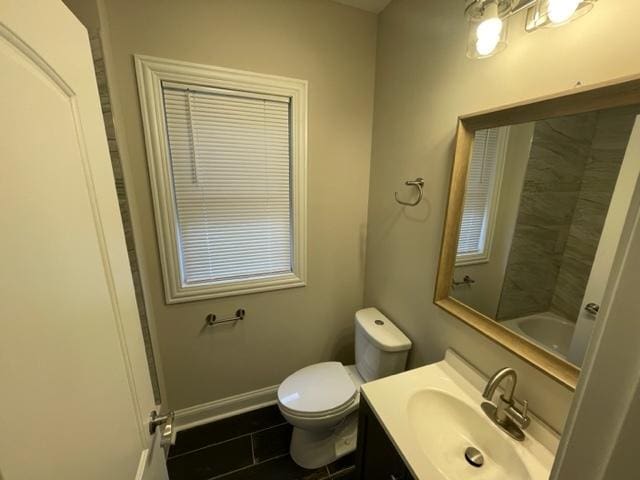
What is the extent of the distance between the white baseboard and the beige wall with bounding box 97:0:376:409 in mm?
51

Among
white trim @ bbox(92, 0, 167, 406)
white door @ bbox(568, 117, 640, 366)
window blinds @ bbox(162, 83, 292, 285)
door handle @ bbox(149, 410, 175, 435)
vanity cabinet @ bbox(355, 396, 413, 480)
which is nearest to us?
white door @ bbox(568, 117, 640, 366)

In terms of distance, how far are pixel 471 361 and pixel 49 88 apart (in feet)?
4.95

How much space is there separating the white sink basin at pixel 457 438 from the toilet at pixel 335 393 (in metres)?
0.39

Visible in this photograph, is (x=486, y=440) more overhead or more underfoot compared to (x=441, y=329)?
more underfoot

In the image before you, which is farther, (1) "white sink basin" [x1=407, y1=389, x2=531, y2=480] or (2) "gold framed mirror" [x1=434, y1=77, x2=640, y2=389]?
(1) "white sink basin" [x1=407, y1=389, x2=531, y2=480]

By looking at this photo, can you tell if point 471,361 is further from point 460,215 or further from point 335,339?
point 335,339

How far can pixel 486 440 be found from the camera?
0.94m

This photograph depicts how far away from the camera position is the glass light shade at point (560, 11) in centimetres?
68

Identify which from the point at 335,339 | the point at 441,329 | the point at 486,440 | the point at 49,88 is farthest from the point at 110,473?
the point at 335,339

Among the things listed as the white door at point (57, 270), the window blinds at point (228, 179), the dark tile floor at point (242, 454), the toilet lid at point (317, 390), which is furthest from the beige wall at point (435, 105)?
the white door at point (57, 270)

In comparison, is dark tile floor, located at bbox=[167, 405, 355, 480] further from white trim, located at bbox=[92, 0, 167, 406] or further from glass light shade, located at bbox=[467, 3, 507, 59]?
glass light shade, located at bbox=[467, 3, 507, 59]

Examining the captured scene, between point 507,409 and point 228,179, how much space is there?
161 cm

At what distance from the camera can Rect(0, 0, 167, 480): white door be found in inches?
14.0

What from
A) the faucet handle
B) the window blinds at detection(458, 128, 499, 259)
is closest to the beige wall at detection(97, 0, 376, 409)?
the window blinds at detection(458, 128, 499, 259)
